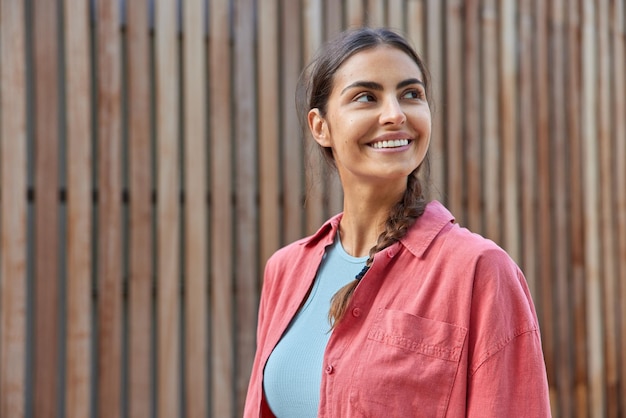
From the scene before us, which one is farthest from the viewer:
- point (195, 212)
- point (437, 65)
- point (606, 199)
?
point (606, 199)

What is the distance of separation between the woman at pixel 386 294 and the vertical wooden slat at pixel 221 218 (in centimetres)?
192

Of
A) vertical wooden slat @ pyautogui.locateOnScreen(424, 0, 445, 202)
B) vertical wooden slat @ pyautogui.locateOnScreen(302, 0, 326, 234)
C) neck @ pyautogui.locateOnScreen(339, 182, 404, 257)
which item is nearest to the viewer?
neck @ pyautogui.locateOnScreen(339, 182, 404, 257)

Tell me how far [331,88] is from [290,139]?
2.33 m

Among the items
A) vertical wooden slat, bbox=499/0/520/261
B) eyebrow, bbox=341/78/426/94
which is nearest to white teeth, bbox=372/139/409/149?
eyebrow, bbox=341/78/426/94

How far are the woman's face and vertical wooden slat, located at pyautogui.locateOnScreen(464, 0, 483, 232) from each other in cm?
315

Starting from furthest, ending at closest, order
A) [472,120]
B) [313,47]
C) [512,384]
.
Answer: [472,120] → [313,47] → [512,384]

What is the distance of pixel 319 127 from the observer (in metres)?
1.79

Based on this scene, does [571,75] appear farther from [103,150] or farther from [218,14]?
[103,150]

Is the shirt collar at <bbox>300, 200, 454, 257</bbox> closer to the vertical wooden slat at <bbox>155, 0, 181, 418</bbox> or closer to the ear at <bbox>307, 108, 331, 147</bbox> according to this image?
the ear at <bbox>307, 108, 331, 147</bbox>

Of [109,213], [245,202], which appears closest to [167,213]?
[109,213]

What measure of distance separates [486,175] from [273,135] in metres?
1.48

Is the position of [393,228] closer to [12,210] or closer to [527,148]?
[12,210]

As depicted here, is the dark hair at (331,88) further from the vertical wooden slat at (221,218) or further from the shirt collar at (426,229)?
the vertical wooden slat at (221,218)

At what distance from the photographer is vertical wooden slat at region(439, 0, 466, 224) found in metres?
4.64
